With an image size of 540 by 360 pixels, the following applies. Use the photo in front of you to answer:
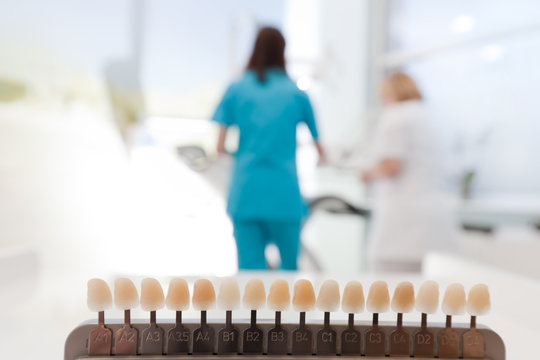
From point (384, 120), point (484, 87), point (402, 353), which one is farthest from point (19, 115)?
point (484, 87)

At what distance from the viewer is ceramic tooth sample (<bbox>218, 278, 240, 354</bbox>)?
1.37 feet

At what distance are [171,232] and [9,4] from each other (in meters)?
1.64

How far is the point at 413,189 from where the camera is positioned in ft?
5.96

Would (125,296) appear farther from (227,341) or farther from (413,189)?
(413,189)

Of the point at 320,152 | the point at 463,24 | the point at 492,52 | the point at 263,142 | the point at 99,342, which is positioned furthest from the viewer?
the point at 463,24

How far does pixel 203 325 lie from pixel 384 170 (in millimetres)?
1489

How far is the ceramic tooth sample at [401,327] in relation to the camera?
0.42m

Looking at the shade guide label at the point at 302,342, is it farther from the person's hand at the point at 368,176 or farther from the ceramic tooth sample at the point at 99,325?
the person's hand at the point at 368,176

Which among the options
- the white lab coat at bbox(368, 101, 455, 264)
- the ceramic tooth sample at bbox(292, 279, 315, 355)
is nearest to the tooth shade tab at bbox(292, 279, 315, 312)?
the ceramic tooth sample at bbox(292, 279, 315, 355)

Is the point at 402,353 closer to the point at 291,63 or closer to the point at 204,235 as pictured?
the point at 204,235

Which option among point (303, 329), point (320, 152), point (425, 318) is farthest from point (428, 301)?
point (320, 152)

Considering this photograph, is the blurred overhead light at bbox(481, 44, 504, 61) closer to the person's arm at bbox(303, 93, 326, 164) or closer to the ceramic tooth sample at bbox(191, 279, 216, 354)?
the person's arm at bbox(303, 93, 326, 164)

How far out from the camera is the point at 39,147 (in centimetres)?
175

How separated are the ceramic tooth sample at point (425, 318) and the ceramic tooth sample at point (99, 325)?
0.28 meters
